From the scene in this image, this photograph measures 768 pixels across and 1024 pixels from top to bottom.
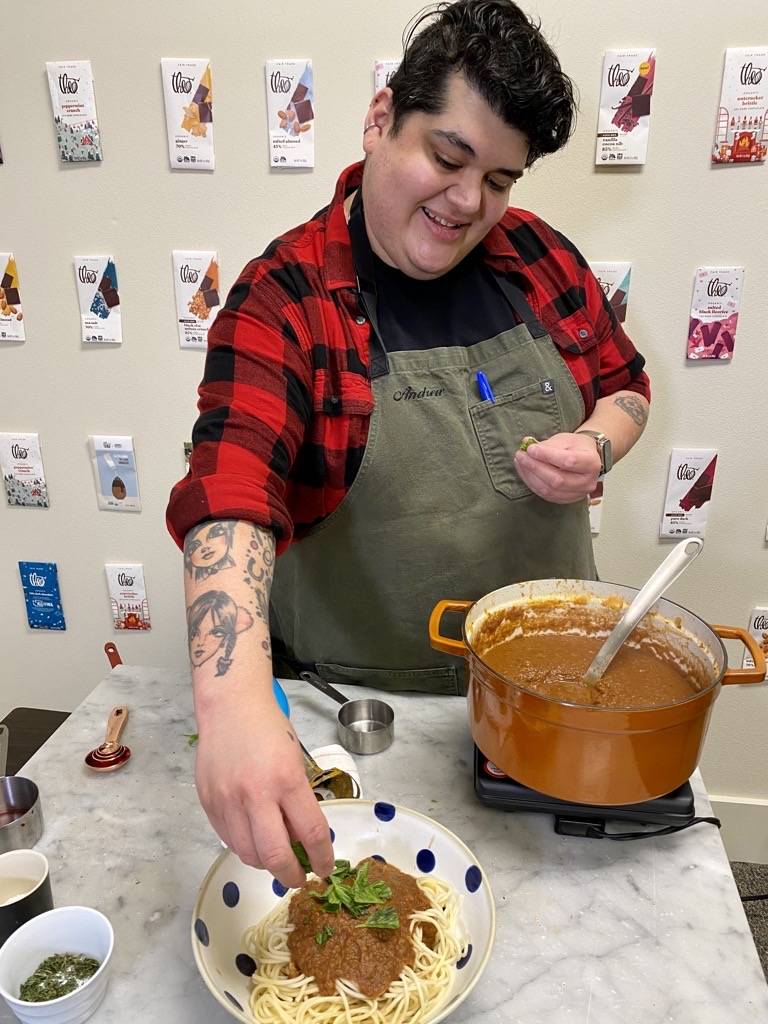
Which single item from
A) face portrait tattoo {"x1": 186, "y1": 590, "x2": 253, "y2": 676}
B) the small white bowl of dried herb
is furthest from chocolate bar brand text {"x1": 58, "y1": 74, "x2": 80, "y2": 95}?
the small white bowl of dried herb

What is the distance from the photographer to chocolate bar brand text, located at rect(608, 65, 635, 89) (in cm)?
161

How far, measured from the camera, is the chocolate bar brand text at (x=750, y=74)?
62.3 inches

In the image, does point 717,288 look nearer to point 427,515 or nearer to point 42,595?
point 427,515

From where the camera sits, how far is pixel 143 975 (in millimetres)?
825

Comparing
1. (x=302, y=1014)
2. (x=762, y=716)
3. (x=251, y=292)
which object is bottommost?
(x=762, y=716)

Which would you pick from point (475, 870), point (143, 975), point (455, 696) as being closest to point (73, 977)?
point (143, 975)

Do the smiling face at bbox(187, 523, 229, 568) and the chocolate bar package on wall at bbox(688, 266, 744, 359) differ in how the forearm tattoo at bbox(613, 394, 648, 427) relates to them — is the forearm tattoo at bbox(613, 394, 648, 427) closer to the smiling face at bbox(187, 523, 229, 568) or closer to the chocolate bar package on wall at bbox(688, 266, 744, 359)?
the chocolate bar package on wall at bbox(688, 266, 744, 359)

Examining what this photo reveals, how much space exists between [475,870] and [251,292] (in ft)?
2.74

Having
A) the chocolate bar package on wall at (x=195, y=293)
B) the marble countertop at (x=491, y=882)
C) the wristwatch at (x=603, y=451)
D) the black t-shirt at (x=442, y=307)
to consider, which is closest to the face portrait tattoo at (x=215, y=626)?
the marble countertop at (x=491, y=882)

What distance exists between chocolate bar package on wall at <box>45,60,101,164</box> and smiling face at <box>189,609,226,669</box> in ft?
4.73

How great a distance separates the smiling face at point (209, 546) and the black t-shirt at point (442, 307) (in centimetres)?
50

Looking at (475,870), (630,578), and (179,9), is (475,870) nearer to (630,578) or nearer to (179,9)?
(630,578)

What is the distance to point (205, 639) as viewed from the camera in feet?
2.65

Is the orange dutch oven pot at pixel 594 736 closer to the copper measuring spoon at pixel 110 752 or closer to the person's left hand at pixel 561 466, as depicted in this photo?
A: the person's left hand at pixel 561 466
